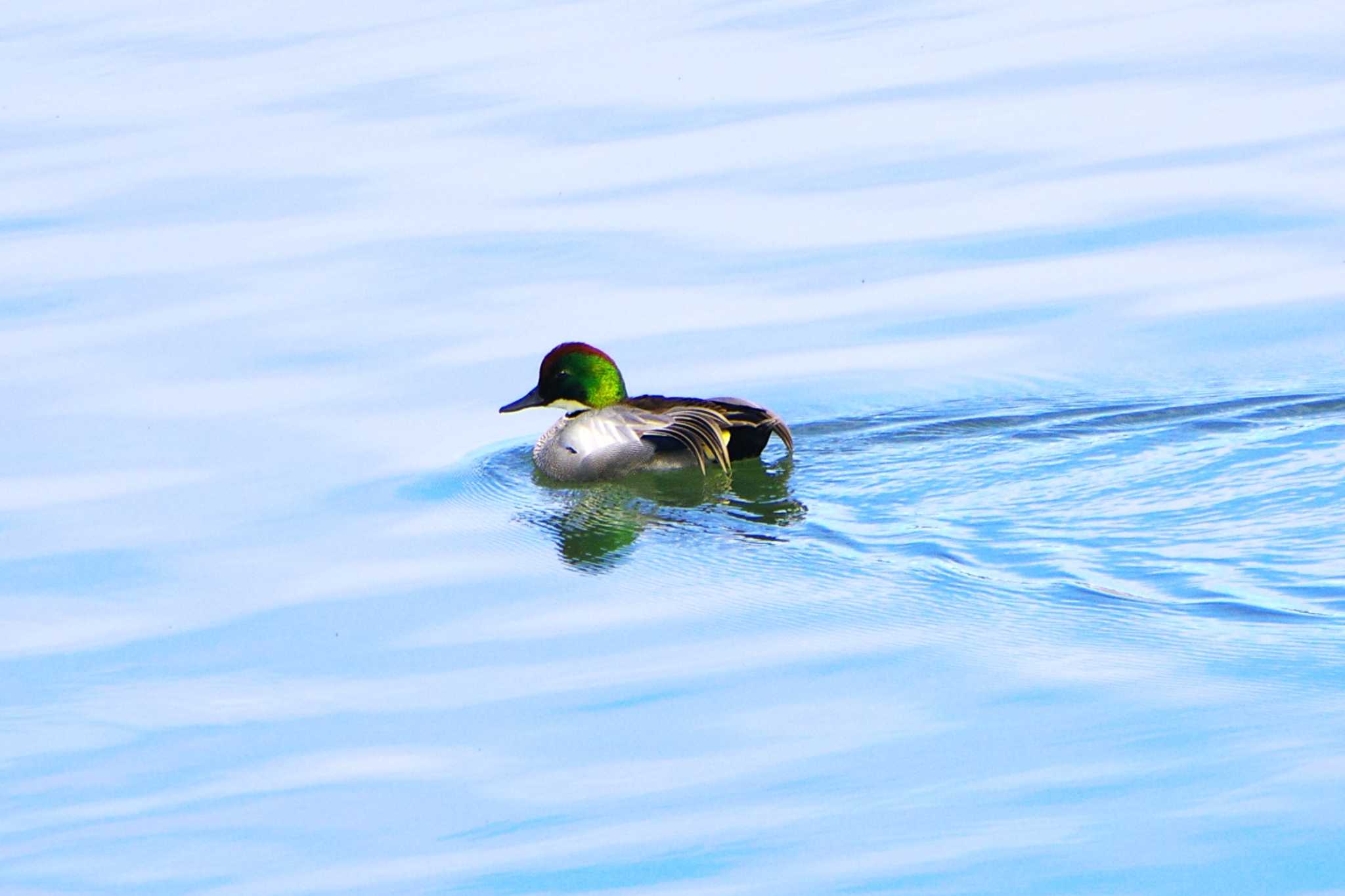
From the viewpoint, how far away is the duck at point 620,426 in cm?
848

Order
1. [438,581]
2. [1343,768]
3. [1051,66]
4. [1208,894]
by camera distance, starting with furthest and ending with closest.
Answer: [1051,66] → [438,581] → [1343,768] → [1208,894]

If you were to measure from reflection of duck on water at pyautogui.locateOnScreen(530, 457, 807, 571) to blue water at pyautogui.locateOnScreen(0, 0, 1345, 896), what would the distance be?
0.13 ft

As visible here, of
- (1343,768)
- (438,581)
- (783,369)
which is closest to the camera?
(1343,768)

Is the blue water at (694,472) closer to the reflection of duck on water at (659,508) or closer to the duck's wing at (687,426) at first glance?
the reflection of duck on water at (659,508)

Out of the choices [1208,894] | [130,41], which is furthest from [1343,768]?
[130,41]

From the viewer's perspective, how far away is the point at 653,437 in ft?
28.5

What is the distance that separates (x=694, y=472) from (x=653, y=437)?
0.26 metres

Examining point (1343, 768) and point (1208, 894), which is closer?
point (1208, 894)

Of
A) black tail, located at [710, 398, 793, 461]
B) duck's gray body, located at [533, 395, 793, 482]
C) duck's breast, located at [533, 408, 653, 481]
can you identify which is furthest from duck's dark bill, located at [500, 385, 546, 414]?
black tail, located at [710, 398, 793, 461]

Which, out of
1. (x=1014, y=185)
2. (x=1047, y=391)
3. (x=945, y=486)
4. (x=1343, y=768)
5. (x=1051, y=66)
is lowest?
(x=1343, y=768)

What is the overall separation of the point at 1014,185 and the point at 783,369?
9.04 ft

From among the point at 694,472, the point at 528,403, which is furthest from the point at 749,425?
the point at 528,403

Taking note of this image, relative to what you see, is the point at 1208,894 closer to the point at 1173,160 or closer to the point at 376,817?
the point at 376,817

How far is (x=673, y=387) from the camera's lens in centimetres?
971
